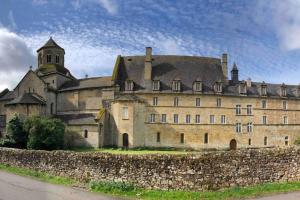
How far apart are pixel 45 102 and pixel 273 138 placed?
3688 cm

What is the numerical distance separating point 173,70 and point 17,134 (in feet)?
84.8

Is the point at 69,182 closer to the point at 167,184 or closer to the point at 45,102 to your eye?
the point at 167,184

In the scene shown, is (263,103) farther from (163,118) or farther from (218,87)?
(163,118)

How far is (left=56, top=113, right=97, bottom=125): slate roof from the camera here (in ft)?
190

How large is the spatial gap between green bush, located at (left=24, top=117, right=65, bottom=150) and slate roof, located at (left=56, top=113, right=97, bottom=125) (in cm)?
604

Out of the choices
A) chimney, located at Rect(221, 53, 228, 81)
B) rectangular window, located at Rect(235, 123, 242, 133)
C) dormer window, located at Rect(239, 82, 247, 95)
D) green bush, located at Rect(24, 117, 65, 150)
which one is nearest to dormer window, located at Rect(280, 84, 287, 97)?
dormer window, located at Rect(239, 82, 247, 95)

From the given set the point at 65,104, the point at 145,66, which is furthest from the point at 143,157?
the point at 65,104

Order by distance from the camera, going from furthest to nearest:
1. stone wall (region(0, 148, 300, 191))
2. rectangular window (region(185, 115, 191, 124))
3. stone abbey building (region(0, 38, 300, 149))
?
rectangular window (region(185, 115, 191, 124)), stone abbey building (region(0, 38, 300, 149)), stone wall (region(0, 148, 300, 191))

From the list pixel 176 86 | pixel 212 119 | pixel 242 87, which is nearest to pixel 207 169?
pixel 176 86

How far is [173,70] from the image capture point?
63781mm

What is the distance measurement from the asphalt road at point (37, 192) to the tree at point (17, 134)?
32435 mm

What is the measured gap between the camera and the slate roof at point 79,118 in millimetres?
57844

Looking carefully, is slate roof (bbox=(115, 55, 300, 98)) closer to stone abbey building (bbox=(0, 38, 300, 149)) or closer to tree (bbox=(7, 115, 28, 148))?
stone abbey building (bbox=(0, 38, 300, 149))

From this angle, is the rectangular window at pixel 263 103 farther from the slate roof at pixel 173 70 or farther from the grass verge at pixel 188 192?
the grass verge at pixel 188 192
